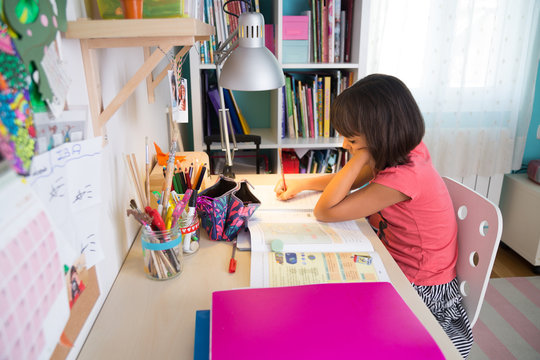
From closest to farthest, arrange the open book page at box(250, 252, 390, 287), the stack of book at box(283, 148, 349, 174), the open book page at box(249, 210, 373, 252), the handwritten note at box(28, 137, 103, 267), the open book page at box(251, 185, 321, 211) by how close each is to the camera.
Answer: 1. the handwritten note at box(28, 137, 103, 267)
2. the open book page at box(250, 252, 390, 287)
3. the open book page at box(249, 210, 373, 252)
4. the open book page at box(251, 185, 321, 211)
5. the stack of book at box(283, 148, 349, 174)

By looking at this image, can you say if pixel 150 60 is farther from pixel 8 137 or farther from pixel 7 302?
pixel 7 302

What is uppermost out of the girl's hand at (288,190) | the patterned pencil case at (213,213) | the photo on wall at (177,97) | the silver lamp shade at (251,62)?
the silver lamp shade at (251,62)

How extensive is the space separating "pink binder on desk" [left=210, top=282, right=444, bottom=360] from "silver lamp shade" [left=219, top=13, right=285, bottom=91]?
59 centimetres

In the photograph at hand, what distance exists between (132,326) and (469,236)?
3.22 feet

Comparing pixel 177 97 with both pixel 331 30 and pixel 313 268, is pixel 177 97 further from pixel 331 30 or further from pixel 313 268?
pixel 331 30

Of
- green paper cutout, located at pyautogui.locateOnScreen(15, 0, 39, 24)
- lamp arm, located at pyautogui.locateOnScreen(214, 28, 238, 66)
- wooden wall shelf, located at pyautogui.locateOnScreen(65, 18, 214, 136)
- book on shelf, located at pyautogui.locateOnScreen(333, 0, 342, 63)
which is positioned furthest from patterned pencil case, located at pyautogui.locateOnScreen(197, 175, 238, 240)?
book on shelf, located at pyautogui.locateOnScreen(333, 0, 342, 63)

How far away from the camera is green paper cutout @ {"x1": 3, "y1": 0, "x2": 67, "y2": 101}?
1.58 ft

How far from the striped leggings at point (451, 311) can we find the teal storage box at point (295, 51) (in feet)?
3.95

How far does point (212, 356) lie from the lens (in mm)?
629

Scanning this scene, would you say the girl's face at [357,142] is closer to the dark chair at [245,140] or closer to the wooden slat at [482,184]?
the dark chair at [245,140]

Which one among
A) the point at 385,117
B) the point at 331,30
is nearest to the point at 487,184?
the point at 331,30

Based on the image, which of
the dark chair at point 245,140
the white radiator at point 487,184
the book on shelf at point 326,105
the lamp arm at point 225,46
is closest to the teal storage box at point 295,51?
the book on shelf at point 326,105

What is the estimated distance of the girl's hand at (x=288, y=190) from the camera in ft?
4.50

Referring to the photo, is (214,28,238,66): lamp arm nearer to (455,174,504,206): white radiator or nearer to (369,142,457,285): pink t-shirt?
(369,142,457,285): pink t-shirt
